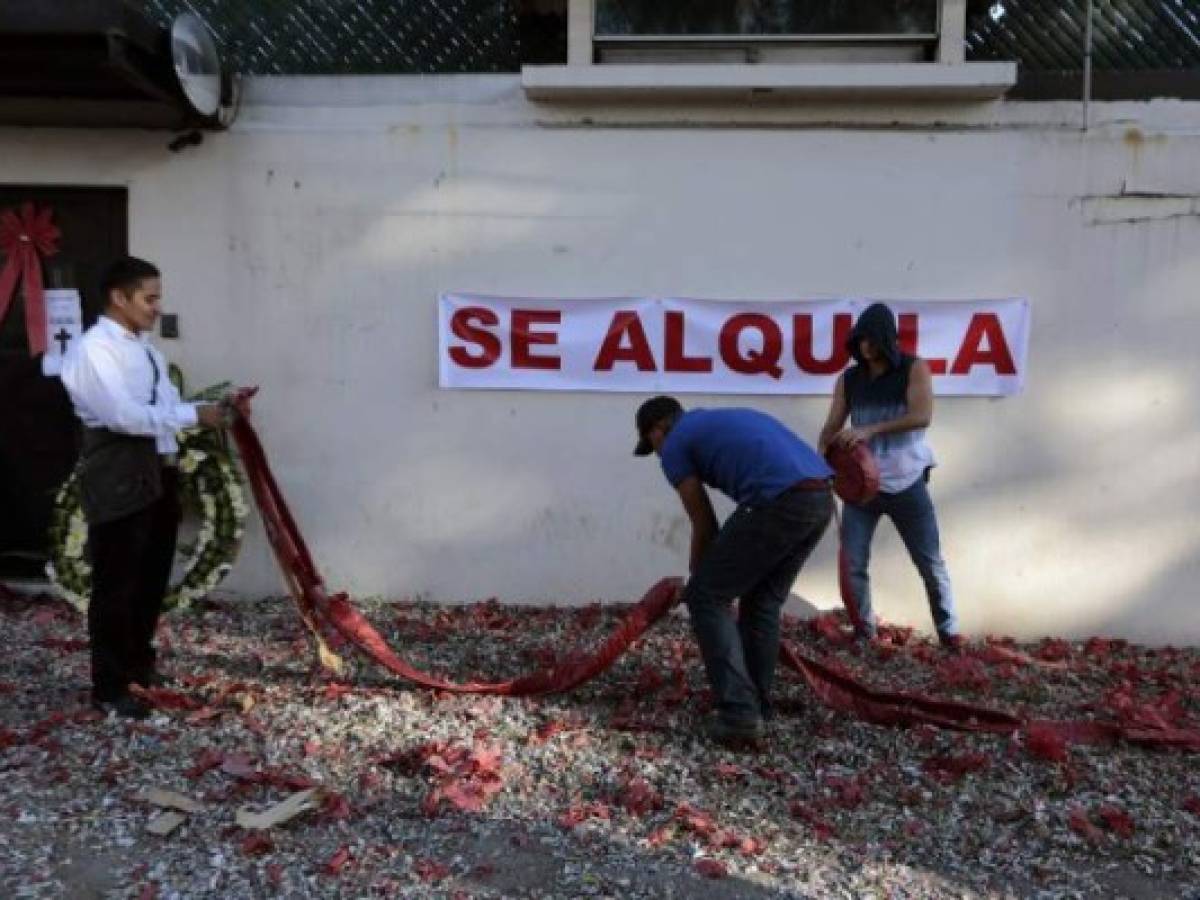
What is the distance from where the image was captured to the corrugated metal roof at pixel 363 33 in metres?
6.43

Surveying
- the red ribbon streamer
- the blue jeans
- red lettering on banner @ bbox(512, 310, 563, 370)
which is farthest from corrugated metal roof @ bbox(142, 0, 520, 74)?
the blue jeans

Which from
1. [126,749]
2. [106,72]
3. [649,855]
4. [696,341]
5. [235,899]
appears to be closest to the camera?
[235,899]

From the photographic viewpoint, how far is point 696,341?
6.11m

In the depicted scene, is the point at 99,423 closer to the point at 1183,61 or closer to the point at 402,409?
the point at 402,409

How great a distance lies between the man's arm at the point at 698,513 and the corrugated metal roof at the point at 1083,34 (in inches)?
138

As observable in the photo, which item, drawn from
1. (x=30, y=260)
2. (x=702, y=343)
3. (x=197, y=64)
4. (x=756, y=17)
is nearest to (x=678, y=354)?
(x=702, y=343)

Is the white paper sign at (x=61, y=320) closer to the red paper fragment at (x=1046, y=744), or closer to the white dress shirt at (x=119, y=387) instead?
the white dress shirt at (x=119, y=387)

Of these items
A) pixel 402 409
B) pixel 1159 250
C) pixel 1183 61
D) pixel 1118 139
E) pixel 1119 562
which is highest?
pixel 1183 61

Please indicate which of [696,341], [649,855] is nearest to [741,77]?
[696,341]

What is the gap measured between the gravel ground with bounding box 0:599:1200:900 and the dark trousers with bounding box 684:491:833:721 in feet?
0.86

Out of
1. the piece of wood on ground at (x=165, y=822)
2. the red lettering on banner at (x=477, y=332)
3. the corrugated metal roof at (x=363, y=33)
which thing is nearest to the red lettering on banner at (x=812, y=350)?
the red lettering on banner at (x=477, y=332)

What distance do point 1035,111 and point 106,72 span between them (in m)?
4.78

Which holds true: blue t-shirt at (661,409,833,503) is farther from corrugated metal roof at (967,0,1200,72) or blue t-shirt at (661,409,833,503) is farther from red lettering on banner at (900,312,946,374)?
corrugated metal roof at (967,0,1200,72)

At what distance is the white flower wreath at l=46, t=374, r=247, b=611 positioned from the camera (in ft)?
19.7
